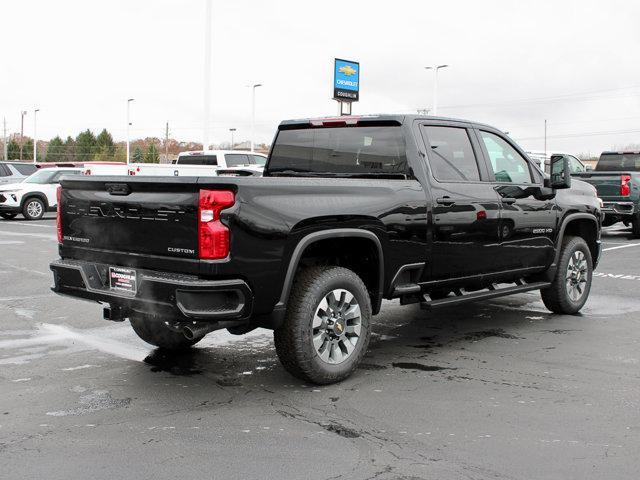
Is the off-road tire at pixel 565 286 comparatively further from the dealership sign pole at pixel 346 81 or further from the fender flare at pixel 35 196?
the dealership sign pole at pixel 346 81

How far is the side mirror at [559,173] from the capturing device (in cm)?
708

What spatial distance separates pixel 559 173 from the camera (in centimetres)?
Answer: 714

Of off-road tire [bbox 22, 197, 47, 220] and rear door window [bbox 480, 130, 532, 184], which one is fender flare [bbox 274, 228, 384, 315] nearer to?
rear door window [bbox 480, 130, 532, 184]

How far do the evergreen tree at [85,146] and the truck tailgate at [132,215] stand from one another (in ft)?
379

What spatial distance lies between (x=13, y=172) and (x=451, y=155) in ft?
77.2

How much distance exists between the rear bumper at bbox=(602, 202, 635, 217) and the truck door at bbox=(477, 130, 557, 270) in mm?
10637

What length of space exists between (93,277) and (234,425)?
1674 millimetres

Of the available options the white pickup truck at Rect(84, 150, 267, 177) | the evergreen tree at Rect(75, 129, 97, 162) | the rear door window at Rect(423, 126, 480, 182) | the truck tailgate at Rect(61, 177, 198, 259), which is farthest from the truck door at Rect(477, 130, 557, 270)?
the evergreen tree at Rect(75, 129, 97, 162)

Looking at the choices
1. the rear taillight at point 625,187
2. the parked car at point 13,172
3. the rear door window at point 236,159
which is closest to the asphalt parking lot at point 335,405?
the rear taillight at point 625,187

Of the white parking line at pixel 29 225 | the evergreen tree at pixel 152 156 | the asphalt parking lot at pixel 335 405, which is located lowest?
the asphalt parking lot at pixel 335 405

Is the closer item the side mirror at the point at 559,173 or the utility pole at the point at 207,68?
the side mirror at the point at 559,173

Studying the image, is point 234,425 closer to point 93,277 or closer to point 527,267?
point 93,277

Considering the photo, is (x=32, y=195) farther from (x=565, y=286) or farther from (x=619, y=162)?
(x=565, y=286)

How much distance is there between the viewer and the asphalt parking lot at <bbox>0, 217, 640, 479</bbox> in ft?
12.7
